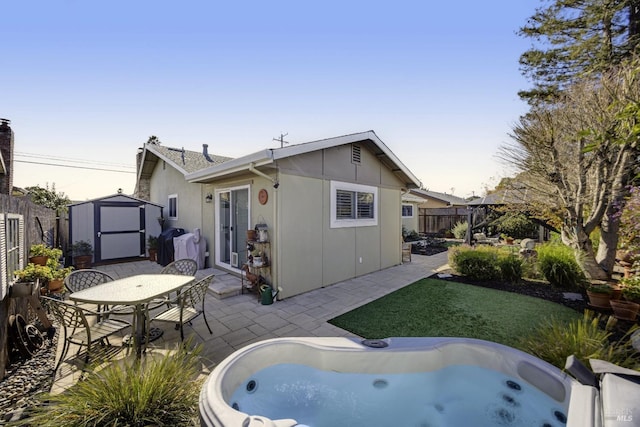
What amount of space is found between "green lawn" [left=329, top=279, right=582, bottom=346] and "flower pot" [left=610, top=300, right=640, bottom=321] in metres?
0.57

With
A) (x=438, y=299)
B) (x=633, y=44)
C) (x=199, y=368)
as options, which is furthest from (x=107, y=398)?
(x=633, y=44)

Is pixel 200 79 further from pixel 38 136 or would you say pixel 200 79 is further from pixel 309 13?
pixel 38 136

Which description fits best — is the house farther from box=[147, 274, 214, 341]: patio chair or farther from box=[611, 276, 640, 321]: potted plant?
box=[611, 276, 640, 321]: potted plant

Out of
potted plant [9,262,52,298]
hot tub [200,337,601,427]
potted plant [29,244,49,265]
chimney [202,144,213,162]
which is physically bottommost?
hot tub [200,337,601,427]

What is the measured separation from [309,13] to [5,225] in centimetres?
701

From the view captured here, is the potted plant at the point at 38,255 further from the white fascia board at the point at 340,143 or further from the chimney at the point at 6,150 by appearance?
the white fascia board at the point at 340,143

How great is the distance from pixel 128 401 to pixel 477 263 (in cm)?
896

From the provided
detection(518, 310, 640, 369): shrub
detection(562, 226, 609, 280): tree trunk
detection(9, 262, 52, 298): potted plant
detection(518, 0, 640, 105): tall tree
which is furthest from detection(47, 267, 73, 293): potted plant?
detection(518, 0, 640, 105): tall tree

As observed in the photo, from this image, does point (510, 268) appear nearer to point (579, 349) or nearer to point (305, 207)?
point (579, 349)

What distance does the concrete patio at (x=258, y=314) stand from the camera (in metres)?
4.27

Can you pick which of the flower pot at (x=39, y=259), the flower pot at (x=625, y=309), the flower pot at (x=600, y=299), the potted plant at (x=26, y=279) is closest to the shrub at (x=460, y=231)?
the flower pot at (x=600, y=299)

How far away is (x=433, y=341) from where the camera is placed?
3.68m

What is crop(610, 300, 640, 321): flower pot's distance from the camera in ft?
16.4

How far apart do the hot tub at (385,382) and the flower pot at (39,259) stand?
570 centimetres
